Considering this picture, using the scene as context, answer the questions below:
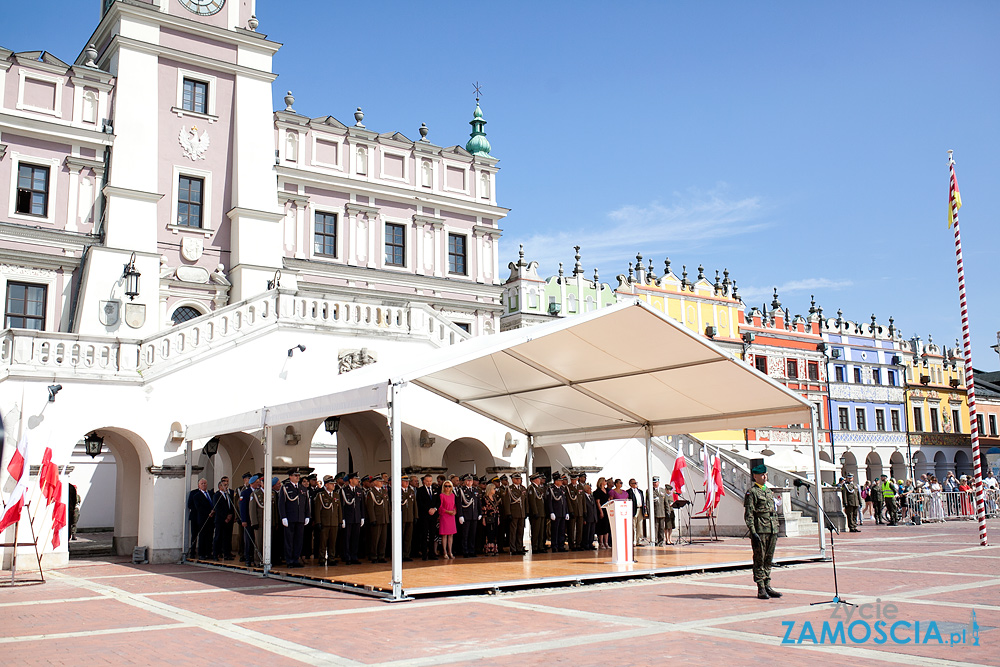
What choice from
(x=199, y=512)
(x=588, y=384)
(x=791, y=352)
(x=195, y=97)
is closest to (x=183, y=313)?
(x=195, y=97)

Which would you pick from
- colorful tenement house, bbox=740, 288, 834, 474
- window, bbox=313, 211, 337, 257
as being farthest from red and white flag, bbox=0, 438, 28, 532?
colorful tenement house, bbox=740, 288, 834, 474

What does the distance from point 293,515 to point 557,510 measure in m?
5.92

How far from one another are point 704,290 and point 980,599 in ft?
143

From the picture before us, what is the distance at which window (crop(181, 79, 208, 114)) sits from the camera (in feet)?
96.9

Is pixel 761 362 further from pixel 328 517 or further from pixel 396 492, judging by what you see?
pixel 396 492

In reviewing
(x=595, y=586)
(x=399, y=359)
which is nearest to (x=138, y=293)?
(x=399, y=359)

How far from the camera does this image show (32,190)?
1045 inches

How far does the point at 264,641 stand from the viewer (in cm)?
879

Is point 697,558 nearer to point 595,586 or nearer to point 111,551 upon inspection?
point 595,586

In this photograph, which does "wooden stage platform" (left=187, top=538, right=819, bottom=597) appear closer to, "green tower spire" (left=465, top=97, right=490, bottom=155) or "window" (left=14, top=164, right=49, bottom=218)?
"window" (left=14, top=164, right=49, bottom=218)

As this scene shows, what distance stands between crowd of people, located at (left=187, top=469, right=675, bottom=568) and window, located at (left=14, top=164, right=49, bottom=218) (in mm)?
12866

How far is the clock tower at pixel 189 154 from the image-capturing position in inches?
1069

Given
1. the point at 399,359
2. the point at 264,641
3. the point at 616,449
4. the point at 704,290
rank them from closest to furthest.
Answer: the point at 264,641 → the point at 399,359 → the point at 616,449 → the point at 704,290

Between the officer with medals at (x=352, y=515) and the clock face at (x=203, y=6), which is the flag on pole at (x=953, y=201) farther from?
the clock face at (x=203, y=6)
